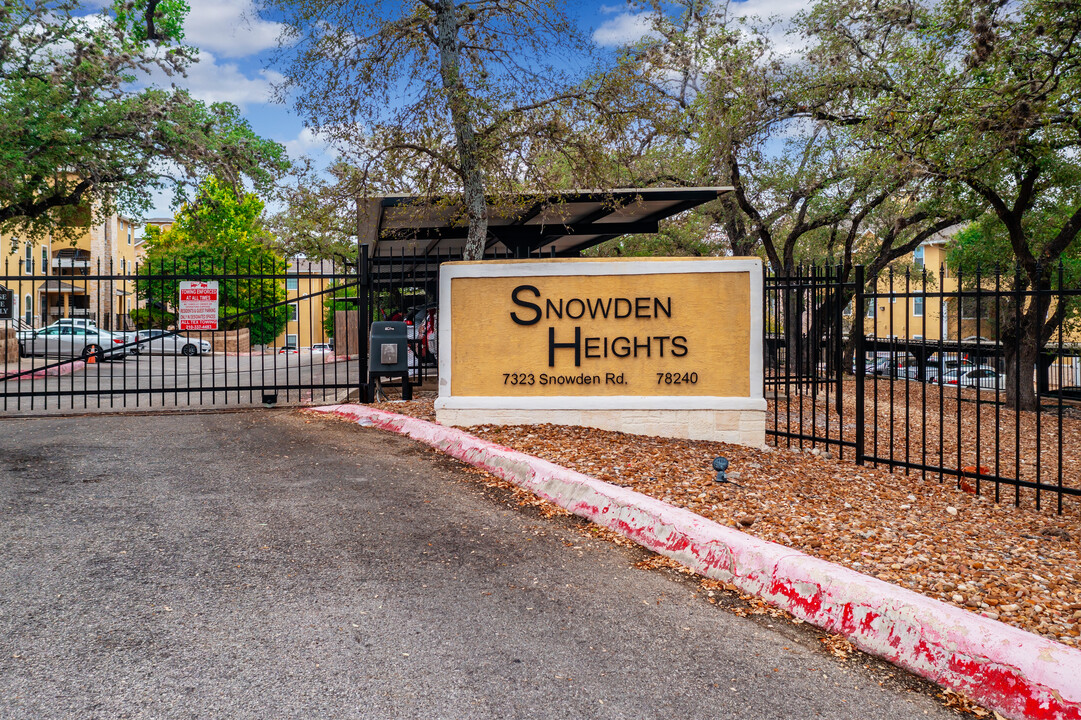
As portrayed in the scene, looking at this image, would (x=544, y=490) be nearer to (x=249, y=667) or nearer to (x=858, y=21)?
(x=249, y=667)

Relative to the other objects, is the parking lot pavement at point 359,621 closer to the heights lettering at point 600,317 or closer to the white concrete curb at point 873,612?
the white concrete curb at point 873,612

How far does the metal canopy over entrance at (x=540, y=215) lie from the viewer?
397 inches

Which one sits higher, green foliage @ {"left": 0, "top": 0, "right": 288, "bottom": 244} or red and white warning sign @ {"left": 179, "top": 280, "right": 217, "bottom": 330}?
green foliage @ {"left": 0, "top": 0, "right": 288, "bottom": 244}

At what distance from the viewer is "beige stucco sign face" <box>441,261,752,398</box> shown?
838 cm

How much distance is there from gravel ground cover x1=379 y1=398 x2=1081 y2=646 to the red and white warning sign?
512 centimetres

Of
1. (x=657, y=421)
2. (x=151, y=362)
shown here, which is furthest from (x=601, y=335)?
(x=151, y=362)

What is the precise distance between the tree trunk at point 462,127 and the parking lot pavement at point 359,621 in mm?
4697

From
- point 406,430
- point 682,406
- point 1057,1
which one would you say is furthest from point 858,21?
point 406,430

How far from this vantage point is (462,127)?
30.4 ft

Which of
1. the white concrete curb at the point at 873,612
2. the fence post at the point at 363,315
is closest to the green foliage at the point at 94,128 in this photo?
the fence post at the point at 363,315

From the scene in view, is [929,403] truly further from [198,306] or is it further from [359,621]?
[359,621]

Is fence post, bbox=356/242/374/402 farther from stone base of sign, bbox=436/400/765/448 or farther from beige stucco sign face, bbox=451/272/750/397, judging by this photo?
stone base of sign, bbox=436/400/765/448

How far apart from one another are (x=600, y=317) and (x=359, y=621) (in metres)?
5.49

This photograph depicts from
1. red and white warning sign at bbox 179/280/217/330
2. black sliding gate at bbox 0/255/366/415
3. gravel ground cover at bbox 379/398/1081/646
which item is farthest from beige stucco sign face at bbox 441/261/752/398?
red and white warning sign at bbox 179/280/217/330
